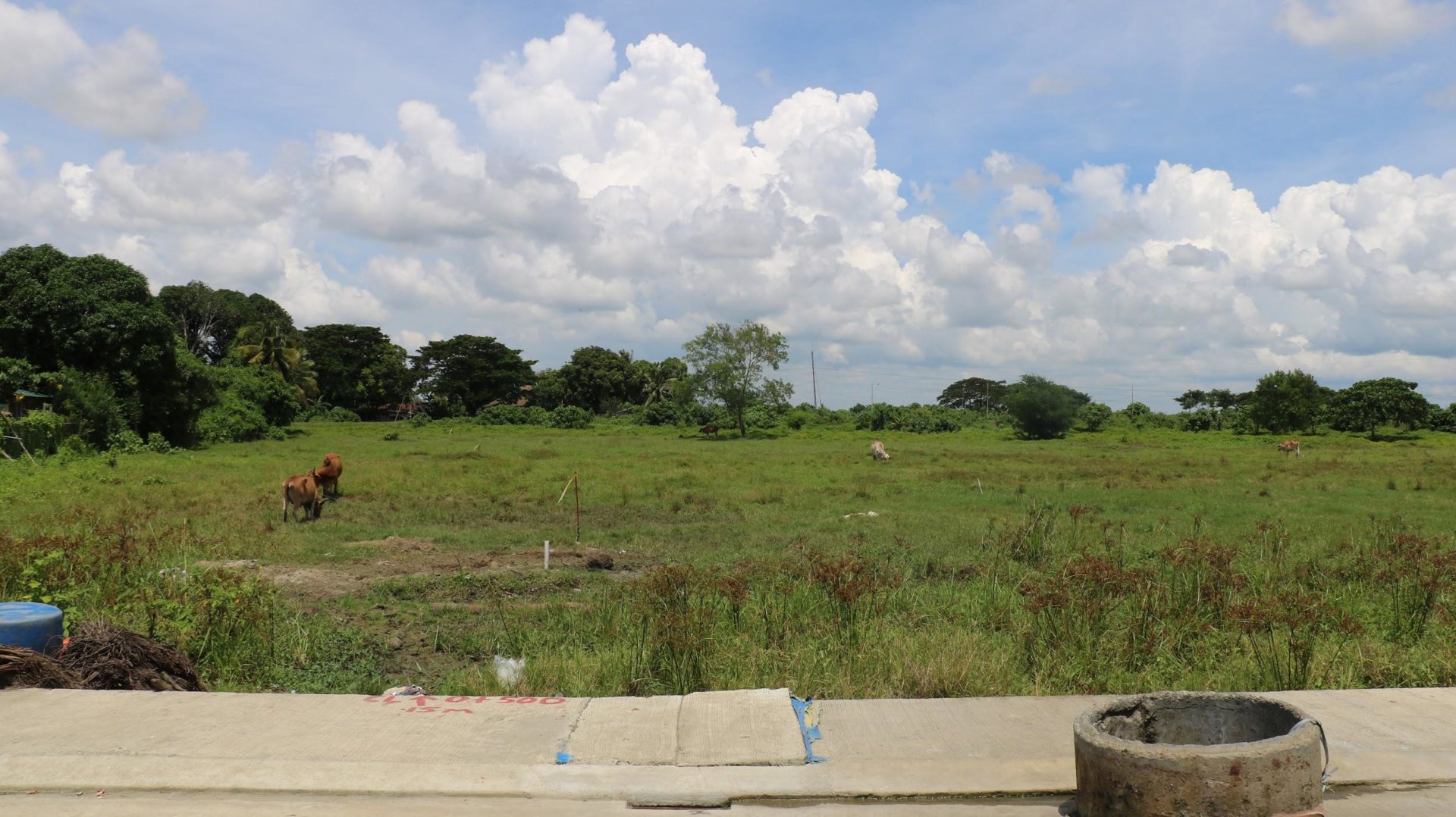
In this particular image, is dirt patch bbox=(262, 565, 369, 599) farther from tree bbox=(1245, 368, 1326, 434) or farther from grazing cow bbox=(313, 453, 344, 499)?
tree bbox=(1245, 368, 1326, 434)

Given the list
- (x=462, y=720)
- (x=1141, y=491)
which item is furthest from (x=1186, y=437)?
(x=462, y=720)

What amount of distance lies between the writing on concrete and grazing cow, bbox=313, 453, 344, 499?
43.4 ft

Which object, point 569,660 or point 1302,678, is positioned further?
point 569,660

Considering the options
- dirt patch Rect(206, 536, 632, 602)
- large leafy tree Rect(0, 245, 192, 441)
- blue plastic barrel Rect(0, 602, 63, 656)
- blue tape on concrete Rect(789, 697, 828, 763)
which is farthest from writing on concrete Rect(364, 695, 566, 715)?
large leafy tree Rect(0, 245, 192, 441)

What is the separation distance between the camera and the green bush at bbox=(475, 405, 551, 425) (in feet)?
193

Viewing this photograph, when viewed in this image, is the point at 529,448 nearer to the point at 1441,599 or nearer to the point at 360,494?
the point at 360,494

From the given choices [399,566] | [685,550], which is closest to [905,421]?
[685,550]

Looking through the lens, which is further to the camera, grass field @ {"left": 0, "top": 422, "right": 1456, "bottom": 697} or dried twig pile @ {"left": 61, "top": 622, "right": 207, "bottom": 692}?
grass field @ {"left": 0, "top": 422, "right": 1456, "bottom": 697}

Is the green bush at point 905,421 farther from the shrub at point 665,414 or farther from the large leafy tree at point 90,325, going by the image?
the large leafy tree at point 90,325

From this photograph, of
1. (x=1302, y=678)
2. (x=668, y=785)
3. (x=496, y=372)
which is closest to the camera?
(x=668, y=785)

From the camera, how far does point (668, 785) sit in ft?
14.3

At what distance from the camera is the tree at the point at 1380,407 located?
48219mm

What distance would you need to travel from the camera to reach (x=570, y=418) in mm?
58125

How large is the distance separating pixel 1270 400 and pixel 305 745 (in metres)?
53.9
